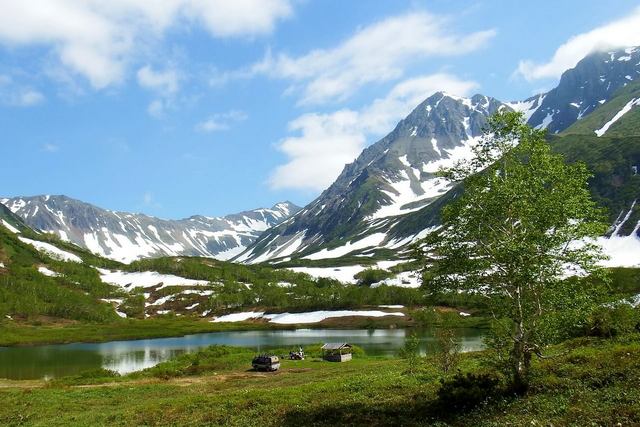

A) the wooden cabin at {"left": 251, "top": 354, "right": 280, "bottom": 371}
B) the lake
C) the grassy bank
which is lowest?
the lake

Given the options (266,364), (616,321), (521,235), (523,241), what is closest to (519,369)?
(523,241)

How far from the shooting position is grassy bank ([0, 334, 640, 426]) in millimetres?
22828

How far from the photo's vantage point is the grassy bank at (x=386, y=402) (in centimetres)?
2283

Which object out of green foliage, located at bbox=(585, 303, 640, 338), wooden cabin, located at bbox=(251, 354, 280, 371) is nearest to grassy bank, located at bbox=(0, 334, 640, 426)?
green foliage, located at bbox=(585, 303, 640, 338)

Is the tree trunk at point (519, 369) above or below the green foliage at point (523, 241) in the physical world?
below

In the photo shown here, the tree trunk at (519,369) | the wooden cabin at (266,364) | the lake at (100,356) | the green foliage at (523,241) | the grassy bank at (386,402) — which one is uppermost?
the green foliage at (523,241)

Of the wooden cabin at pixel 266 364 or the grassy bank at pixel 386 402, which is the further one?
the wooden cabin at pixel 266 364

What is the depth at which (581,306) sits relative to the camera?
80.7 feet

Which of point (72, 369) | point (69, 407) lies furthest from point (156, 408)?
point (72, 369)

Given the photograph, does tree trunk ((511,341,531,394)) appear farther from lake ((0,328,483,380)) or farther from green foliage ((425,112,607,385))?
lake ((0,328,483,380))

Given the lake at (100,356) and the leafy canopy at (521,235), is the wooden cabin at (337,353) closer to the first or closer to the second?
the lake at (100,356)

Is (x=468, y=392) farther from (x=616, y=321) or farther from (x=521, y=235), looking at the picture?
(x=616, y=321)

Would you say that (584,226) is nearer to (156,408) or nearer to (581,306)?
(581,306)

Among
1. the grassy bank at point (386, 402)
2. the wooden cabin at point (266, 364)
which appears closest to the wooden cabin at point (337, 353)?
the wooden cabin at point (266, 364)
